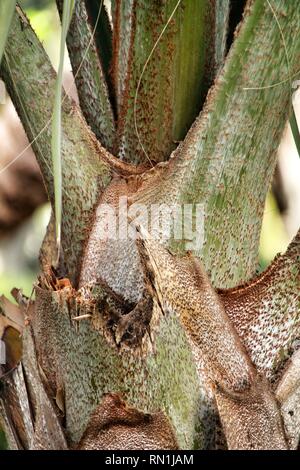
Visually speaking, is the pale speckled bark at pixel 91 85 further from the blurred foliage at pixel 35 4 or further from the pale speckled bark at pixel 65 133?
the blurred foliage at pixel 35 4

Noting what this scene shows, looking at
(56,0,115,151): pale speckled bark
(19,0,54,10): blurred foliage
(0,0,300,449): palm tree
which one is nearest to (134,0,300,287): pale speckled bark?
(0,0,300,449): palm tree

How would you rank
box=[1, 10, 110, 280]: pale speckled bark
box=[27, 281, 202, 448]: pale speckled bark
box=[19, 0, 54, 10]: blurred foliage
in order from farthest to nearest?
box=[19, 0, 54, 10]: blurred foliage < box=[1, 10, 110, 280]: pale speckled bark < box=[27, 281, 202, 448]: pale speckled bark

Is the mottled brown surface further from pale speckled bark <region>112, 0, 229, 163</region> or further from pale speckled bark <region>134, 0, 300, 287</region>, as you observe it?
pale speckled bark <region>112, 0, 229, 163</region>

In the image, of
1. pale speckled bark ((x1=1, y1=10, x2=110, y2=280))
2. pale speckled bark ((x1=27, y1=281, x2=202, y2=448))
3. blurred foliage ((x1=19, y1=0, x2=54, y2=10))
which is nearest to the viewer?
pale speckled bark ((x1=27, y1=281, x2=202, y2=448))

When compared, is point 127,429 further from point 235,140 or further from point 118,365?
point 235,140

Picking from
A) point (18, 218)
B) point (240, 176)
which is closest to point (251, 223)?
point (240, 176)

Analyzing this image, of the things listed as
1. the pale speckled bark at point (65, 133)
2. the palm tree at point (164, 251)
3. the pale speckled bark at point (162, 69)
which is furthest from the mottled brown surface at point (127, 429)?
the pale speckled bark at point (162, 69)

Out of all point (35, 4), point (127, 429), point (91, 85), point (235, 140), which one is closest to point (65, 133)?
point (91, 85)

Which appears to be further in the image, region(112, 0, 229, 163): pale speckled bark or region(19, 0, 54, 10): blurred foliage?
region(19, 0, 54, 10): blurred foliage
